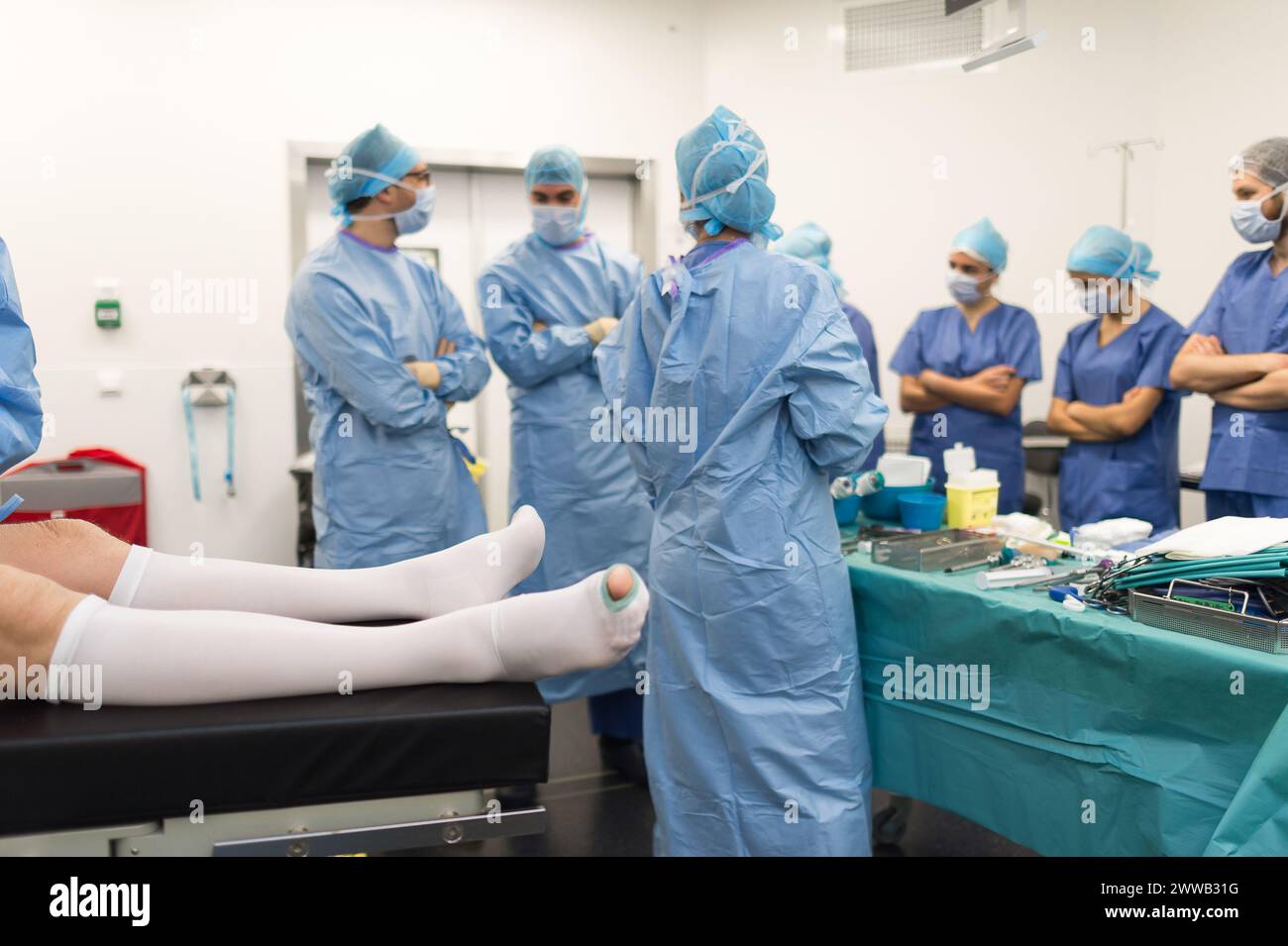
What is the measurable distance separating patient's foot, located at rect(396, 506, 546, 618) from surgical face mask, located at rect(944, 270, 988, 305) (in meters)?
2.41

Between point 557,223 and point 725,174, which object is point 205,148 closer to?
point 557,223

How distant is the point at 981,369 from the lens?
3619mm

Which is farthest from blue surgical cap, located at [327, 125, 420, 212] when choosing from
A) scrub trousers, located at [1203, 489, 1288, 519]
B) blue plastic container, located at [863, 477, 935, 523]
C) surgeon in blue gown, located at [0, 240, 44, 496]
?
scrub trousers, located at [1203, 489, 1288, 519]

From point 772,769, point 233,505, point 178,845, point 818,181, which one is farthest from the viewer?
point 818,181

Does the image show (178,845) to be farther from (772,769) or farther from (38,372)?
(38,372)

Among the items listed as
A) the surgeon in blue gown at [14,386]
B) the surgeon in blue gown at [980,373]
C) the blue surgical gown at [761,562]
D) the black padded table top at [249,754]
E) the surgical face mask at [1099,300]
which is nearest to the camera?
the black padded table top at [249,754]

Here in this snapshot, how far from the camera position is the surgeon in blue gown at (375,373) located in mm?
2693

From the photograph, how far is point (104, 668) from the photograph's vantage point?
132cm

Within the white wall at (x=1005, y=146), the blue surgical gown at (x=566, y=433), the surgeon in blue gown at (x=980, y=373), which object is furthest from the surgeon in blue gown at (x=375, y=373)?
the white wall at (x=1005, y=146)

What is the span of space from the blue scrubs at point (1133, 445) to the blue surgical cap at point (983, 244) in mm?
498

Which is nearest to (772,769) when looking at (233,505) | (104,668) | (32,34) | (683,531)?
(683,531)

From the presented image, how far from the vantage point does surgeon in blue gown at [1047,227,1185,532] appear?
3.12 m

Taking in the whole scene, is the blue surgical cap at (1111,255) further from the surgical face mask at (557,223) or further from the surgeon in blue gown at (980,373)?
the surgical face mask at (557,223)

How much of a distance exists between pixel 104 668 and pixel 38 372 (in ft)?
11.2
